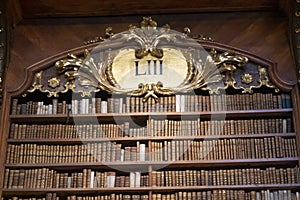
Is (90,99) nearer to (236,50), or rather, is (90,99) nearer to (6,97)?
(6,97)

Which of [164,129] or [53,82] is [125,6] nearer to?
[53,82]

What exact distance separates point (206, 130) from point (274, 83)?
0.67m

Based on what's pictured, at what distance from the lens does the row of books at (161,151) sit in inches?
162

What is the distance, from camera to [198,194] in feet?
13.1

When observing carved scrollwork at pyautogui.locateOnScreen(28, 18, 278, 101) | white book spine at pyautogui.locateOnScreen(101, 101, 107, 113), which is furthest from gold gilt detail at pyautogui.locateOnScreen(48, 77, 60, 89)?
white book spine at pyautogui.locateOnScreen(101, 101, 107, 113)

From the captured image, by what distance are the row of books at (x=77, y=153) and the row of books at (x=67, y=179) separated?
9cm

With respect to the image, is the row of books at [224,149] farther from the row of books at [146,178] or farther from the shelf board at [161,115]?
the shelf board at [161,115]

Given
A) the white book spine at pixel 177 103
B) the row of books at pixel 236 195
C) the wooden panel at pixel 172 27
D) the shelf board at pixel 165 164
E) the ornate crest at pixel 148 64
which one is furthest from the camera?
the wooden panel at pixel 172 27

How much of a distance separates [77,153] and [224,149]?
1.10m

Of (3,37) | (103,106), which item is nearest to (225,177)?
(103,106)

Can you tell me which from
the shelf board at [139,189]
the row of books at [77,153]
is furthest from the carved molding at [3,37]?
the shelf board at [139,189]

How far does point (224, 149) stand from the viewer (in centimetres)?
414

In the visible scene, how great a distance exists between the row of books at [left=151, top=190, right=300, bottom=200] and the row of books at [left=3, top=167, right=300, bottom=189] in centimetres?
7

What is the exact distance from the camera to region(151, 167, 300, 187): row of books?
158 inches
